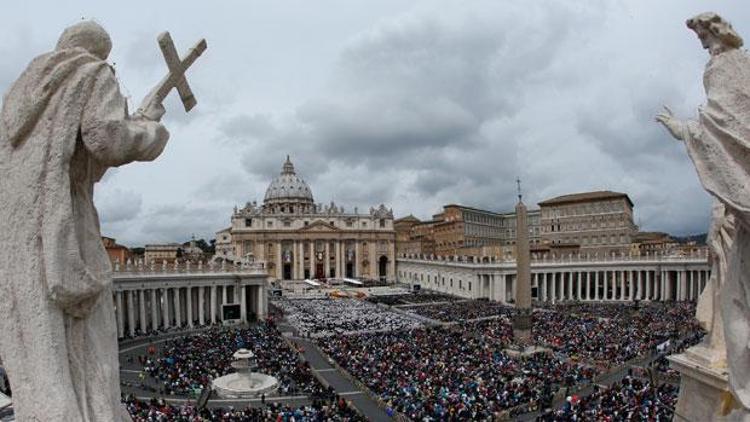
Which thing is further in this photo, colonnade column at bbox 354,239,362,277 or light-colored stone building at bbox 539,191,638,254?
colonnade column at bbox 354,239,362,277

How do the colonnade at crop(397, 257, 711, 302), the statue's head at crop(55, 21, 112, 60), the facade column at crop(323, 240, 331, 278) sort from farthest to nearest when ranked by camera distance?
the facade column at crop(323, 240, 331, 278), the colonnade at crop(397, 257, 711, 302), the statue's head at crop(55, 21, 112, 60)

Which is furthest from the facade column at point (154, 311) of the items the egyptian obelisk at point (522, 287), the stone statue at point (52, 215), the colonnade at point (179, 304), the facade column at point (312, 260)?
the facade column at point (312, 260)

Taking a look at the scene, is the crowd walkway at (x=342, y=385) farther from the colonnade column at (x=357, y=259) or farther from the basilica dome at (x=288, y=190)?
the basilica dome at (x=288, y=190)

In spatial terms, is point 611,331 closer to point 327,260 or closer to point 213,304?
point 213,304

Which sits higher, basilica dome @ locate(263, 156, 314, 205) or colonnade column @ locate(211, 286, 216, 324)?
basilica dome @ locate(263, 156, 314, 205)

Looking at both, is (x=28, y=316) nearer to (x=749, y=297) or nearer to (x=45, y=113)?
(x=45, y=113)

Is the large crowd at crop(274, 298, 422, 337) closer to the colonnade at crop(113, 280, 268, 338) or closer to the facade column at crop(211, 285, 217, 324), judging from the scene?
the colonnade at crop(113, 280, 268, 338)

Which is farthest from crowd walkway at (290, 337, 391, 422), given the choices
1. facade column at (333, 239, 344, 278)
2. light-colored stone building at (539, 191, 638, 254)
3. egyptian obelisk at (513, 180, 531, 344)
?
facade column at (333, 239, 344, 278)
